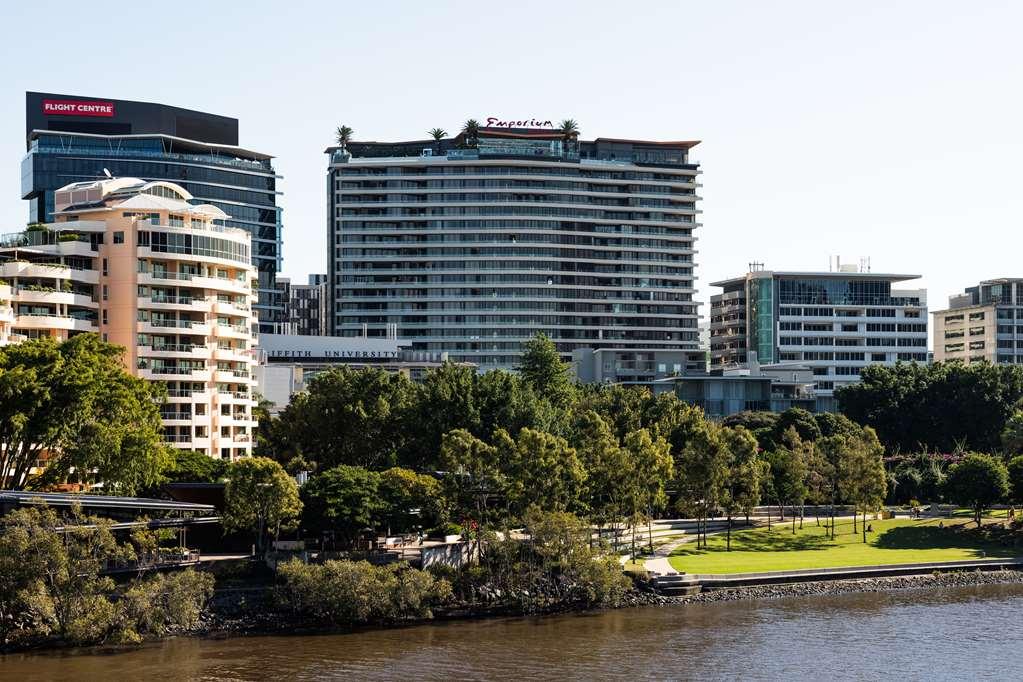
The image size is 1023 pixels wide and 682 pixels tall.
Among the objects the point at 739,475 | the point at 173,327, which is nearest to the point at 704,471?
the point at 739,475

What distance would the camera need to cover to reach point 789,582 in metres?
95.8

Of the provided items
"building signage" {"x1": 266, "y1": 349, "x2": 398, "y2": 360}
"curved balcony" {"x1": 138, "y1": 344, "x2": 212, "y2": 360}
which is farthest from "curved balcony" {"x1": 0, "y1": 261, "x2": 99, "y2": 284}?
"building signage" {"x1": 266, "y1": 349, "x2": 398, "y2": 360}

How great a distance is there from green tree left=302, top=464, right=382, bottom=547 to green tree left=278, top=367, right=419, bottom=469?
73.8 feet

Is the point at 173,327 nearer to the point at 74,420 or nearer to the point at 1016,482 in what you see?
the point at 74,420

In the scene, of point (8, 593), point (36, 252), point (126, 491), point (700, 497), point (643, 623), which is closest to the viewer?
point (8, 593)

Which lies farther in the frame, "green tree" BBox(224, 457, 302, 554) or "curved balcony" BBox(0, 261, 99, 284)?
"curved balcony" BBox(0, 261, 99, 284)

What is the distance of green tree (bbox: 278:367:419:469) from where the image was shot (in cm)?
11456

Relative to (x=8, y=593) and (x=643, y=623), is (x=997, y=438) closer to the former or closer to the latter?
(x=643, y=623)

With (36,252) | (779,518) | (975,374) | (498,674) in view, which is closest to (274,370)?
(36,252)

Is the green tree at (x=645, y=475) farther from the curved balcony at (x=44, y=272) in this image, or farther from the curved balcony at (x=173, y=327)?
the curved balcony at (x=44, y=272)

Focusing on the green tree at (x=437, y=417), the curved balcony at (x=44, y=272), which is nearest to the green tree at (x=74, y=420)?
the curved balcony at (x=44, y=272)

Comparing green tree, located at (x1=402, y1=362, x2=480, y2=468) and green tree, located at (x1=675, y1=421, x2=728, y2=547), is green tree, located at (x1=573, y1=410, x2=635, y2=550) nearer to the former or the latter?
green tree, located at (x1=675, y1=421, x2=728, y2=547)

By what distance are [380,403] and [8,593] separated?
1742 inches

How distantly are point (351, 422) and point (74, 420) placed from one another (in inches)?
1202
